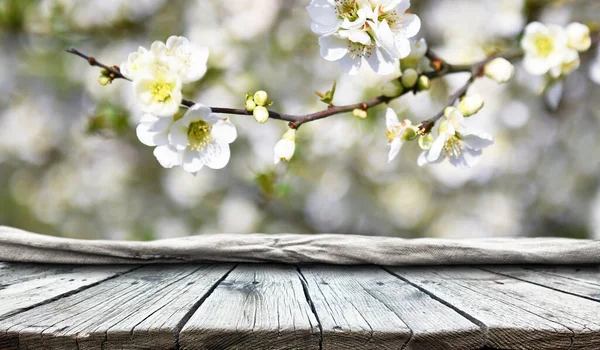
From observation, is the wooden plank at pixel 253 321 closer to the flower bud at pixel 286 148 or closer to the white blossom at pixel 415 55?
the flower bud at pixel 286 148

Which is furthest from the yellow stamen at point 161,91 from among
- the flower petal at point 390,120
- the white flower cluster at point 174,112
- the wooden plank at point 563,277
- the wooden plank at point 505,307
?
the wooden plank at point 563,277

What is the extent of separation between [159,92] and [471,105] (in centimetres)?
32

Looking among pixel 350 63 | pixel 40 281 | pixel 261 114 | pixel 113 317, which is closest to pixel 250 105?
pixel 261 114

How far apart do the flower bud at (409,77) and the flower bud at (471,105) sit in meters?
0.07

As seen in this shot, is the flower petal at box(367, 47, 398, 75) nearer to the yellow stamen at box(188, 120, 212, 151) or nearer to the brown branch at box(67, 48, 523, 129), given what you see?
the brown branch at box(67, 48, 523, 129)

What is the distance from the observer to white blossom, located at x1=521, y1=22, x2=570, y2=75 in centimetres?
80

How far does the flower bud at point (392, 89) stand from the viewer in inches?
25.1

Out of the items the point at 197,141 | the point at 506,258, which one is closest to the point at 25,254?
the point at 197,141

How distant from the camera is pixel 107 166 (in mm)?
1504

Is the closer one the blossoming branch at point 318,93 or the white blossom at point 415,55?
the blossoming branch at point 318,93

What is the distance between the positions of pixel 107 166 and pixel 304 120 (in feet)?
3.52

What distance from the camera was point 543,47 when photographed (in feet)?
Answer: 2.74

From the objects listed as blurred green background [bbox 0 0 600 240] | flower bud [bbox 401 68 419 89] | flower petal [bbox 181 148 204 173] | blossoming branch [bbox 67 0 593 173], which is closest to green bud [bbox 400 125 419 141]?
blossoming branch [bbox 67 0 593 173]

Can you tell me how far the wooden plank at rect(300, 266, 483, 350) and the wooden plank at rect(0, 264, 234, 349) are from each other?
129mm
